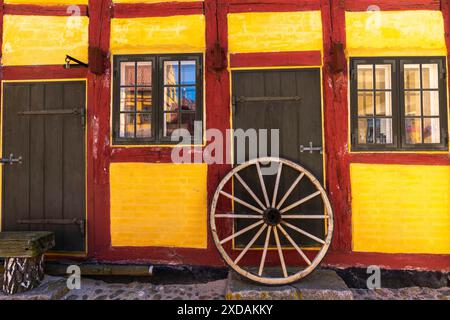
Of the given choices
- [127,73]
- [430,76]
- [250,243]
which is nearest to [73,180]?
[127,73]

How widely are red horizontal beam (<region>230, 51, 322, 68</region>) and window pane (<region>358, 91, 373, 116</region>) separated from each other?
756 mm

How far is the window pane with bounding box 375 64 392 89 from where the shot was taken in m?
4.27

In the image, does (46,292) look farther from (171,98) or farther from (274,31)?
(274,31)

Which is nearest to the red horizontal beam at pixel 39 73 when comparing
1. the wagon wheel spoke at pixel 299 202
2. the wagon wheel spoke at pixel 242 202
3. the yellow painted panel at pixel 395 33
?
the wagon wheel spoke at pixel 242 202

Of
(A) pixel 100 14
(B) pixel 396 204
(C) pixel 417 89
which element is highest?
(A) pixel 100 14

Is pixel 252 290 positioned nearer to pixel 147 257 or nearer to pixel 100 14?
pixel 147 257

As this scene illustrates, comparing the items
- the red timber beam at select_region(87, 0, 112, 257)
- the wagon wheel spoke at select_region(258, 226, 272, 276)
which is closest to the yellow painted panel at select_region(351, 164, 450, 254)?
the wagon wheel spoke at select_region(258, 226, 272, 276)

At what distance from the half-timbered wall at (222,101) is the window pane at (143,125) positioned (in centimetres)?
22

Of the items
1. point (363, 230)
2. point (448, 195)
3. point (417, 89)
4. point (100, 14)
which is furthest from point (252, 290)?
point (100, 14)

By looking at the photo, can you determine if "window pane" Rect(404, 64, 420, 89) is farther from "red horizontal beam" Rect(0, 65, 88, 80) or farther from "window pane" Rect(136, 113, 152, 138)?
"red horizontal beam" Rect(0, 65, 88, 80)

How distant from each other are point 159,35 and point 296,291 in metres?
3.79

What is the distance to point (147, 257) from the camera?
4324 mm

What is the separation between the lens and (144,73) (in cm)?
445

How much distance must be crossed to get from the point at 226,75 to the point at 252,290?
2.79 metres
